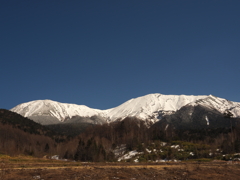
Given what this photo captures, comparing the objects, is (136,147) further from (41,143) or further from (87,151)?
(41,143)

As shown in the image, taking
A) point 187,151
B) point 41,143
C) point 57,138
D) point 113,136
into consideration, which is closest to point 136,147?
point 187,151

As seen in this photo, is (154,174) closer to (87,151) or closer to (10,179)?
(10,179)

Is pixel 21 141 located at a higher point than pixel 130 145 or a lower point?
higher

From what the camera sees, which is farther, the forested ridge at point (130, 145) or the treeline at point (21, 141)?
the treeline at point (21, 141)

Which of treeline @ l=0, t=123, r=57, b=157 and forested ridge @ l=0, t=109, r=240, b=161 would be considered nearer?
forested ridge @ l=0, t=109, r=240, b=161

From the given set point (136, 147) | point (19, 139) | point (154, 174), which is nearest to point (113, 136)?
point (136, 147)

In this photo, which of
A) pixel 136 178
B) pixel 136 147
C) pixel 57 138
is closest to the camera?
pixel 136 178

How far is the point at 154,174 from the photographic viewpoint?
26.7 metres

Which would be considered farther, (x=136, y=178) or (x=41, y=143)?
(x=41, y=143)

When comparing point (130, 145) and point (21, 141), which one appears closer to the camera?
point (130, 145)

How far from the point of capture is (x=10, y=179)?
20812 millimetres

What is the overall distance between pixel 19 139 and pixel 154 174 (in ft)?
449

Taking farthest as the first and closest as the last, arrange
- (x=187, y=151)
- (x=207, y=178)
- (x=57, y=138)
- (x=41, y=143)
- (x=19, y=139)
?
(x=57, y=138), (x=41, y=143), (x=19, y=139), (x=187, y=151), (x=207, y=178)

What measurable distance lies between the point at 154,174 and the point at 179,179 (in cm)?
313
